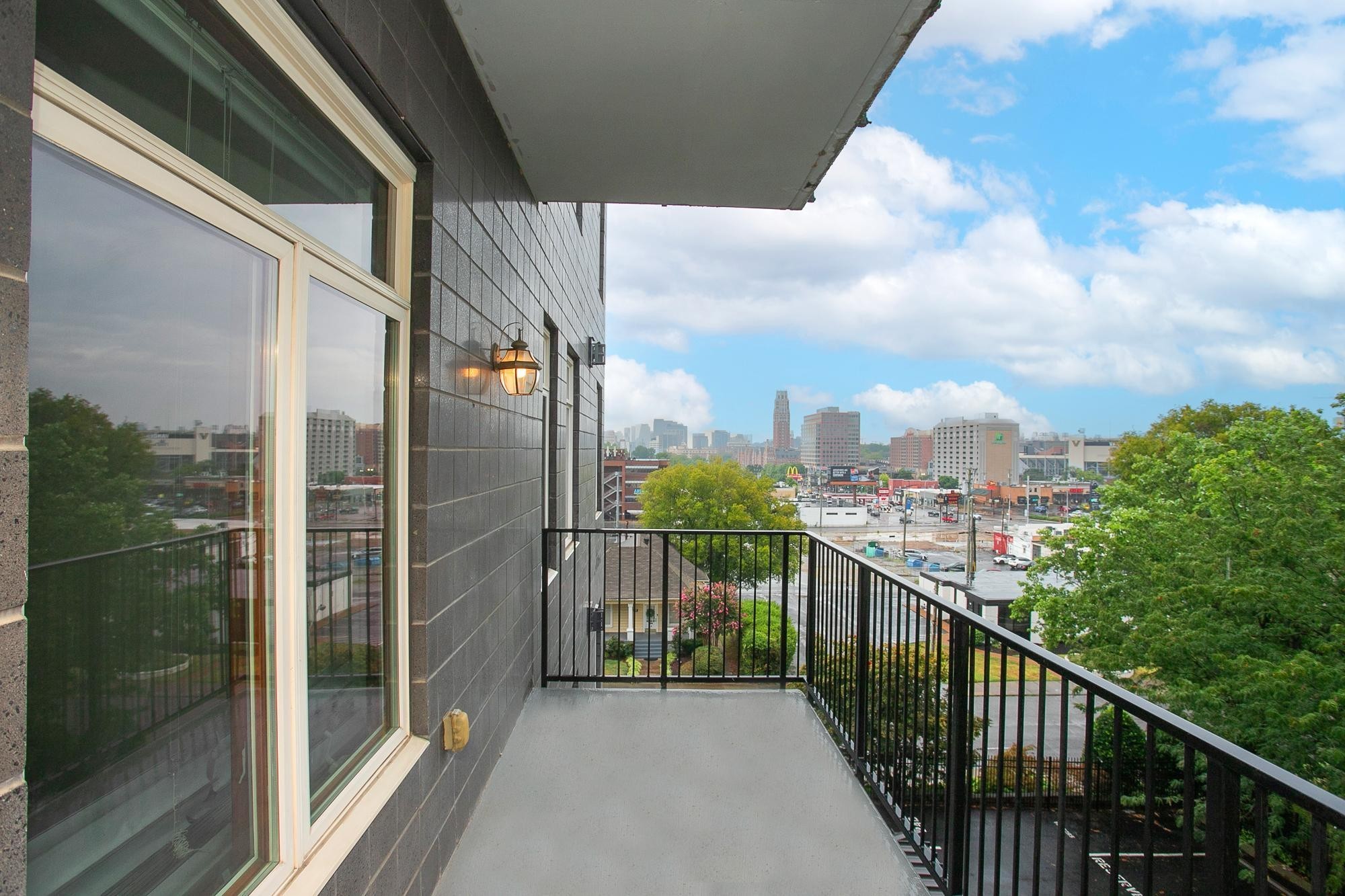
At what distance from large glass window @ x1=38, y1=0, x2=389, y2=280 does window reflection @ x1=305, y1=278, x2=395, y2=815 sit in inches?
7.7

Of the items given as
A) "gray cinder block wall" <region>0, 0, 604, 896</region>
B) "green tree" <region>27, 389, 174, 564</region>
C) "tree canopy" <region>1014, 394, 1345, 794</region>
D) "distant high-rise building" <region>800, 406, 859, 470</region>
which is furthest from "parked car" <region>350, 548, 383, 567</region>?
"distant high-rise building" <region>800, 406, 859, 470</region>

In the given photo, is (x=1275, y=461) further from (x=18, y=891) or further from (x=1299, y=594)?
(x=18, y=891)

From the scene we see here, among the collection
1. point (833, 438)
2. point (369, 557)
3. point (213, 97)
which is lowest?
point (369, 557)

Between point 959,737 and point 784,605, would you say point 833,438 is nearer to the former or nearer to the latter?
point 784,605

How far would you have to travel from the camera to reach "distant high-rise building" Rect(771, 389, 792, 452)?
84.5m

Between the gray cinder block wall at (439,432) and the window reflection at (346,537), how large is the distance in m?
0.12

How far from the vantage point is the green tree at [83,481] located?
2.41 feet

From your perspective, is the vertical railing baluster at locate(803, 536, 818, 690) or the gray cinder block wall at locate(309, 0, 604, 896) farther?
the vertical railing baluster at locate(803, 536, 818, 690)

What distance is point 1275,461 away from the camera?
11844mm

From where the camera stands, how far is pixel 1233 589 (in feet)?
33.4

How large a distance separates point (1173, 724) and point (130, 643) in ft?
4.65

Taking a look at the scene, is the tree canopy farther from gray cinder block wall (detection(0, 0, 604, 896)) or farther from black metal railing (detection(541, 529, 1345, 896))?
gray cinder block wall (detection(0, 0, 604, 896))

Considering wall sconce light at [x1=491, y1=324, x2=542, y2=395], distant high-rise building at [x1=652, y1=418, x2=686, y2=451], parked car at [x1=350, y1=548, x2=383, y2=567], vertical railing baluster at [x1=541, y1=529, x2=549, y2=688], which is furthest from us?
distant high-rise building at [x1=652, y1=418, x2=686, y2=451]

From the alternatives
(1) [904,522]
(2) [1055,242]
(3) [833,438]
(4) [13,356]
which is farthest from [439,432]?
(2) [1055,242]
